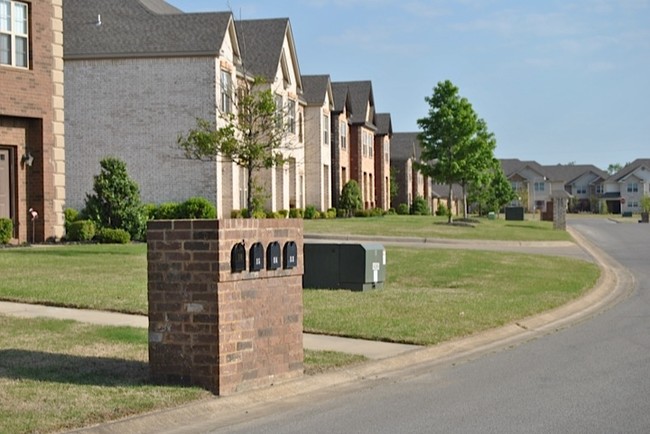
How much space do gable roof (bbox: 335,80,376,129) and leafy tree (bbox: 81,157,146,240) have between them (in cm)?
3857

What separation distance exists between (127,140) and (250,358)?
1160 inches

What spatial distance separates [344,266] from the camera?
62.2 ft

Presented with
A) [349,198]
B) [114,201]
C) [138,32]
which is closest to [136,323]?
[114,201]

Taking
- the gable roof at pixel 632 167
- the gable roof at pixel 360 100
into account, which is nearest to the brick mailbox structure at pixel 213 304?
the gable roof at pixel 360 100

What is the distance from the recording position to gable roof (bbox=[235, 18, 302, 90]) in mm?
44875

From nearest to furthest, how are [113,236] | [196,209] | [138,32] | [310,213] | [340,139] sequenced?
1. [113,236]
2. [196,209]
3. [138,32]
4. [310,213]
5. [340,139]

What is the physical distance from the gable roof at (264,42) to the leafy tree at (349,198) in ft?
46.8

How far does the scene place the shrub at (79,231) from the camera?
1096 inches

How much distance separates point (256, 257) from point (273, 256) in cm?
32

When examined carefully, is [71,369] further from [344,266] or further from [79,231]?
[79,231]

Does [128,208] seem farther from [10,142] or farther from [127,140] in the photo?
[127,140]

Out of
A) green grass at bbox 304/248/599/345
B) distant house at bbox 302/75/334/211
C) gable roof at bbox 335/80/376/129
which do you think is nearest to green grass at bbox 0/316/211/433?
green grass at bbox 304/248/599/345

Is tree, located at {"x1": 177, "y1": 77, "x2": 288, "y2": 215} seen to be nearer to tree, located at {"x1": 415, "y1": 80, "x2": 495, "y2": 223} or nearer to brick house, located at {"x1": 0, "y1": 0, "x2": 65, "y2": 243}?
brick house, located at {"x1": 0, "y1": 0, "x2": 65, "y2": 243}

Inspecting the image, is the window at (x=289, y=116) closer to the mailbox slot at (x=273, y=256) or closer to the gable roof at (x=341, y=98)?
the gable roof at (x=341, y=98)
